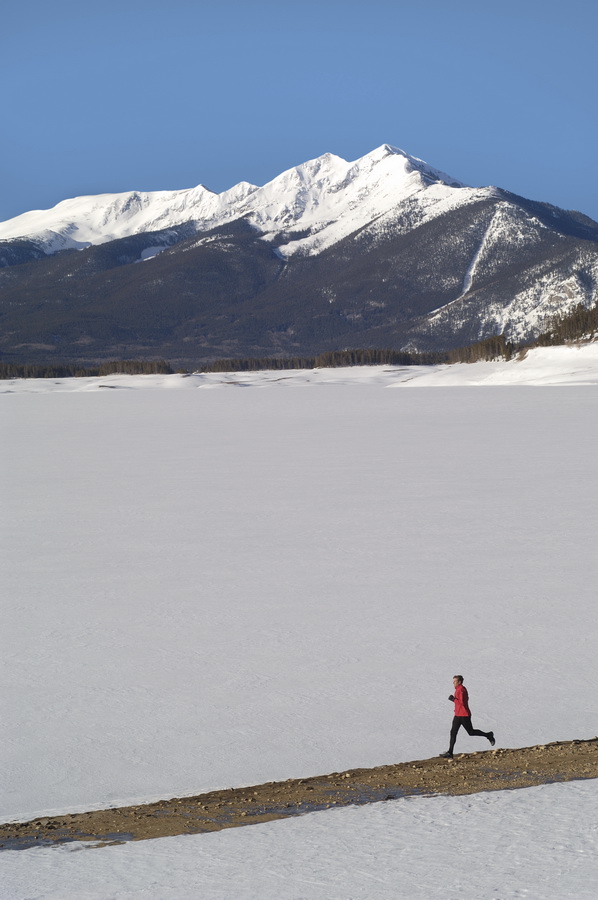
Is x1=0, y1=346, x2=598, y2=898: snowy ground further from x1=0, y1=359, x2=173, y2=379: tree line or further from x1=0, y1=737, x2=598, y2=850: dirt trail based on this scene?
x1=0, y1=359, x2=173, y2=379: tree line

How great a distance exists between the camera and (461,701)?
10.1m

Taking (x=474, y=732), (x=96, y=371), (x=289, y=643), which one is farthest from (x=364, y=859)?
(x=96, y=371)

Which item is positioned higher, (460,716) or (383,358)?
(460,716)

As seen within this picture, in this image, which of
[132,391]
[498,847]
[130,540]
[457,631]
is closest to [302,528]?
[130,540]

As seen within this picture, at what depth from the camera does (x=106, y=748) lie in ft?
34.6

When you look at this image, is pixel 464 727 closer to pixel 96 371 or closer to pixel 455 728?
pixel 455 728

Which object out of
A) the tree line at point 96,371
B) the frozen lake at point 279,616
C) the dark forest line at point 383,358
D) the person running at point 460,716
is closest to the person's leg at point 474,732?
the person running at point 460,716

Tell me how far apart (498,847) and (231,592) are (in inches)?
314

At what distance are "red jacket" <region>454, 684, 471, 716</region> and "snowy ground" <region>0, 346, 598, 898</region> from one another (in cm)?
58

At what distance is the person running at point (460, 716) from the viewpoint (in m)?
10.1

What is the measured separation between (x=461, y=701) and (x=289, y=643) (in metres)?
3.60

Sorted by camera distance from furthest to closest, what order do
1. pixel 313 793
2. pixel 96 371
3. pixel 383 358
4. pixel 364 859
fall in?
1. pixel 383 358
2. pixel 96 371
3. pixel 313 793
4. pixel 364 859

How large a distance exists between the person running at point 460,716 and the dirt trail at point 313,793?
0.69 ft

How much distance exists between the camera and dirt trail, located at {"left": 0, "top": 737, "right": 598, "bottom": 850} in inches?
353
